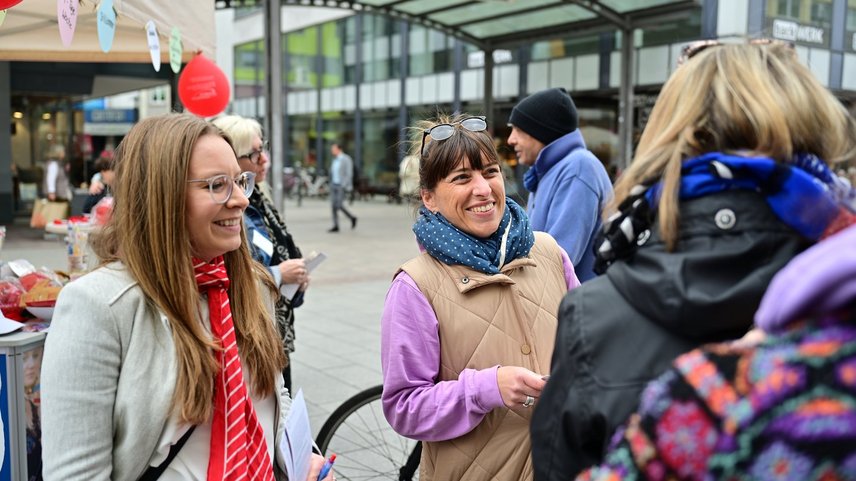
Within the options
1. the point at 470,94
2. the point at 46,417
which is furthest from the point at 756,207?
the point at 470,94

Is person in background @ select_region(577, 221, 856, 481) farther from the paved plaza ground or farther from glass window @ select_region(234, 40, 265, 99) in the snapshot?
glass window @ select_region(234, 40, 265, 99)

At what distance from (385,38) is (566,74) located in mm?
10625

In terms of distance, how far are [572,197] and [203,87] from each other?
3.76 metres

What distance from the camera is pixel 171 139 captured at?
1693mm

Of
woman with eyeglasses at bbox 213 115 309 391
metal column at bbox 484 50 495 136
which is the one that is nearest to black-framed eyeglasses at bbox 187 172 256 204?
woman with eyeglasses at bbox 213 115 309 391

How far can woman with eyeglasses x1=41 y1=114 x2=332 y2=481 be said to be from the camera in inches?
60.7

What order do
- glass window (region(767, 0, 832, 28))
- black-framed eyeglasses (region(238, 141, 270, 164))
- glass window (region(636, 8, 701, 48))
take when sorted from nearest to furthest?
black-framed eyeglasses (region(238, 141, 270, 164))
glass window (region(767, 0, 832, 28))
glass window (region(636, 8, 701, 48))

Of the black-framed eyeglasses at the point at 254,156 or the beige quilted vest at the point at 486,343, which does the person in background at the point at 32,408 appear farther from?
the beige quilted vest at the point at 486,343

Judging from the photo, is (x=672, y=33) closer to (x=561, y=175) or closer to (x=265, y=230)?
(x=561, y=175)

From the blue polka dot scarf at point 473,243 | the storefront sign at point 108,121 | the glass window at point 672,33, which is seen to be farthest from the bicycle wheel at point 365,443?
the storefront sign at point 108,121

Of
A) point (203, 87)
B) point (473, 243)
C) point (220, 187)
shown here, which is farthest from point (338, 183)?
point (220, 187)

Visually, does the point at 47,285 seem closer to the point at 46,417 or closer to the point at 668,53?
the point at 46,417

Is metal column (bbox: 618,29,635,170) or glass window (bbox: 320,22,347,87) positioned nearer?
metal column (bbox: 618,29,635,170)

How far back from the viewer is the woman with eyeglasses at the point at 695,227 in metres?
0.95
